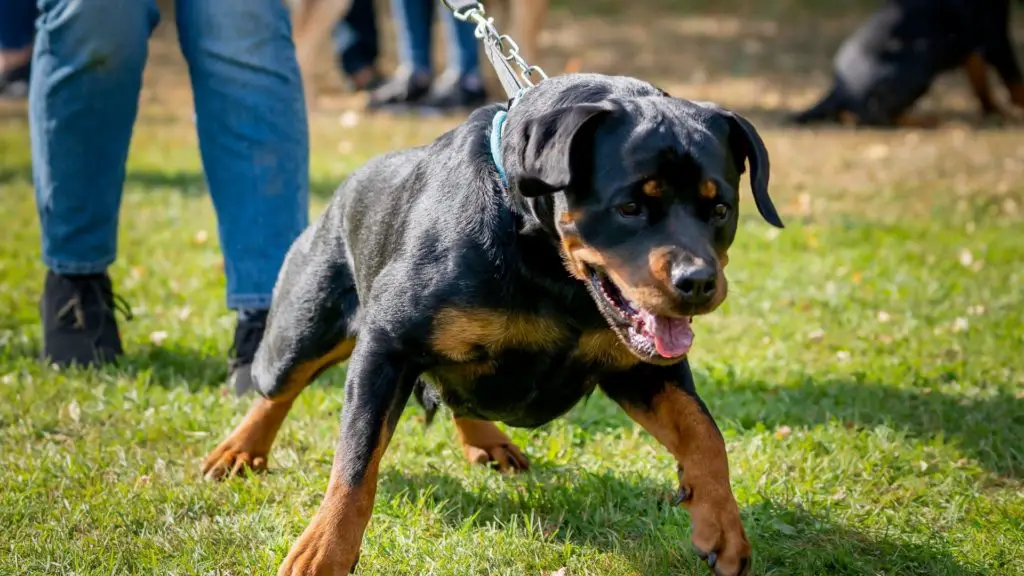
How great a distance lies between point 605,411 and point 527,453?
0.50 m

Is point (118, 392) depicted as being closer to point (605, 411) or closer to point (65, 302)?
point (65, 302)

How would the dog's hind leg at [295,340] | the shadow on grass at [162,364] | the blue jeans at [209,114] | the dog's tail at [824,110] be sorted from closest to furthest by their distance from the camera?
the dog's hind leg at [295,340], the blue jeans at [209,114], the shadow on grass at [162,364], the dog's tail at [824,110]

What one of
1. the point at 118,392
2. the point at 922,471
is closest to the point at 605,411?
the point at 922,471

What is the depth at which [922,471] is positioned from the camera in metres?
3.69

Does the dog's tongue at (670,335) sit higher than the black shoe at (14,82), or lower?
higher

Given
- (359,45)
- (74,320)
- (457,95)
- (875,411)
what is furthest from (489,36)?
(359,45)

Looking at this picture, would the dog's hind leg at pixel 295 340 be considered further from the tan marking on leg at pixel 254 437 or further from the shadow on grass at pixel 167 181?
the shadow on grass at pixel 167 181

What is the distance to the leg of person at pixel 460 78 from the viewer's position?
1045 centimetres

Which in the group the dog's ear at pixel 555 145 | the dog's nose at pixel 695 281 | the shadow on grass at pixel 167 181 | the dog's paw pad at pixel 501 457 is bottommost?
the shadow on grass at pixel 167 181

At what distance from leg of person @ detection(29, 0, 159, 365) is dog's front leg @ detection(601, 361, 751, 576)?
7.20 feet

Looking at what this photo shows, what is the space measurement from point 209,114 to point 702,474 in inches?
90.9

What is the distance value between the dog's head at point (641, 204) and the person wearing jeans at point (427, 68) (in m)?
7.83

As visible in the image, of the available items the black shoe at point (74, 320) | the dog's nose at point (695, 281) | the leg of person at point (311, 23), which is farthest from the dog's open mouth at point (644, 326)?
the leg of person at point (311, 23)

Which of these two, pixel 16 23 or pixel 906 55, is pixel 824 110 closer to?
pixel 906 55
